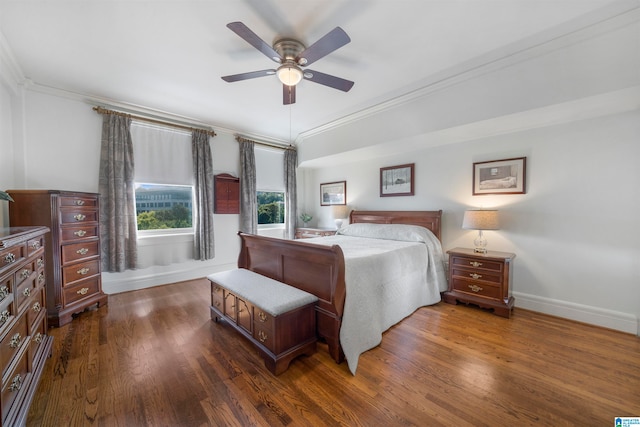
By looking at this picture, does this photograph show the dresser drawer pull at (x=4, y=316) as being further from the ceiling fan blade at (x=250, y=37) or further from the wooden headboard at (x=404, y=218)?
the wooden headboard at (x=404, y=218)

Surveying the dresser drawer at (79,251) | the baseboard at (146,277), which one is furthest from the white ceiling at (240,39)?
the baseboard at (146,277)

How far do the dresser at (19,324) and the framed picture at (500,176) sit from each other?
429 centimetres

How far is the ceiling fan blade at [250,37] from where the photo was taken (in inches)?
62.9

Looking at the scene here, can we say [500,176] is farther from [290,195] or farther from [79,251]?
[79,251]

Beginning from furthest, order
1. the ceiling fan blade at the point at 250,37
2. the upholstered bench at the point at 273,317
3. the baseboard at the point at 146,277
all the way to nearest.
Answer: the baseboard at the point at 146,277, the upholstered bench at the point at 273,317, the ceiling fan blade at the point at 250,37

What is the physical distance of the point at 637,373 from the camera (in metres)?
1.79

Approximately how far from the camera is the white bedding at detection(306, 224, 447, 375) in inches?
79.2

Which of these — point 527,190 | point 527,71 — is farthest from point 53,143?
point 527,190

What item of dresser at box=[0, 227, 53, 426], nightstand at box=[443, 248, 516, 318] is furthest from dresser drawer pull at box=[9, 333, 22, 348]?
nightstand at box=[443, 248, 516, 318]

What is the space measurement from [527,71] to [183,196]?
16.1ft

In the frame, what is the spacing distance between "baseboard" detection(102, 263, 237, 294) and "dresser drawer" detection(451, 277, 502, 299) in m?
3.98

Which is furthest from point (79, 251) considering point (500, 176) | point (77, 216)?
point (500, 176)

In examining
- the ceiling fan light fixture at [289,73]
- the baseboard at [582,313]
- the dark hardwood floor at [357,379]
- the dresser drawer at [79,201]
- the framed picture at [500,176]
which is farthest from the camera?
the framed picture at [500,176]

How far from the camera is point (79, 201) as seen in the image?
9.23 ft
